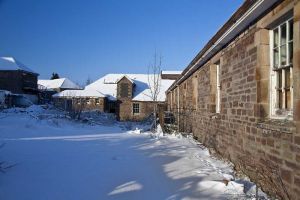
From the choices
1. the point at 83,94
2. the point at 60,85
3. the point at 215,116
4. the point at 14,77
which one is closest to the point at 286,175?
the point at 215,116

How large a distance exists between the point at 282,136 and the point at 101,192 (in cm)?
292

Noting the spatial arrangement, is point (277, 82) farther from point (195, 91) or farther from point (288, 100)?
point (195, 91)

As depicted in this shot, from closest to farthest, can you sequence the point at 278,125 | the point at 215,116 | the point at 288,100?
1. the point at 278,125
2. the point at 288,100
3. the point at 215,116

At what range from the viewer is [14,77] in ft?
150

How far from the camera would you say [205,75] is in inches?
469

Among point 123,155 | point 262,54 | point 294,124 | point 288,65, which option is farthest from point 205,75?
point 294,124

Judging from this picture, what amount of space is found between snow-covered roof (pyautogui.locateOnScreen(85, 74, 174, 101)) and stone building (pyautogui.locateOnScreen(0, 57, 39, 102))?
1000 cm

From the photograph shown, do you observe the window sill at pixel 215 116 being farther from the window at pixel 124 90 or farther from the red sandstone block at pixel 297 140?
the window at pixel 124 90

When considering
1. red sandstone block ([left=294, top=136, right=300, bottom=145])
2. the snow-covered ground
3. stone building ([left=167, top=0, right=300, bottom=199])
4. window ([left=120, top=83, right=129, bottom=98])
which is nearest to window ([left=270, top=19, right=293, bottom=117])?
stone building ([left=167, top=0, right=300, bottom=199])

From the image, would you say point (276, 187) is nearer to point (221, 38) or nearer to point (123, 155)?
point (221, 38)

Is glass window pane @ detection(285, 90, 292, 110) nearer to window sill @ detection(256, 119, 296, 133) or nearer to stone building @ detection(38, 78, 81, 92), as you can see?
window sill @ detection(256, 119, 296, 133)

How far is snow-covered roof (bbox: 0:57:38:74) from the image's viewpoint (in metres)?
45.8

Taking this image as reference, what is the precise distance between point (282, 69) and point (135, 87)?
35590 mm

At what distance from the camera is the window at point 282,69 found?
5.32m
